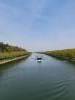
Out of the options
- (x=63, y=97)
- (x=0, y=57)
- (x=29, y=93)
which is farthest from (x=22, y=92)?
(x=0, y=57)

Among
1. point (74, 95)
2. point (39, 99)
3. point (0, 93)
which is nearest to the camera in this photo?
point (39, 99)

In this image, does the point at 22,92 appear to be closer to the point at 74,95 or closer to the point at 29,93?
the point at 29,93

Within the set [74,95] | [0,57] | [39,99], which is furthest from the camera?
[0,57]

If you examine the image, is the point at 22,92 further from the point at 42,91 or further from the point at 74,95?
the point at 74,95

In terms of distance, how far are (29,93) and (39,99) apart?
158 centimetres

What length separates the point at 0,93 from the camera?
38.9 feet

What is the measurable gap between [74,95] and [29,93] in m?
2.83

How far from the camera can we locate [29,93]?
11.7m

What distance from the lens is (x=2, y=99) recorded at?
1041 cm

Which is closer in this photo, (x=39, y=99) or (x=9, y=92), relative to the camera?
(x=39, y=99)

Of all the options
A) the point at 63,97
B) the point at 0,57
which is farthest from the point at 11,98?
the point at 0,57

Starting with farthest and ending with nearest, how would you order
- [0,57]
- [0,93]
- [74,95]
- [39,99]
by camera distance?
[0,57] → [0,93] → [74,95] → [39,99]

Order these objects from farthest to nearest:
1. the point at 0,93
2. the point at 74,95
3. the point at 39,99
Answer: the point at 0,93
the point at 74,95
the point at 39,99

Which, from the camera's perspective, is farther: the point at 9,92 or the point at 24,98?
the point at 9,92
